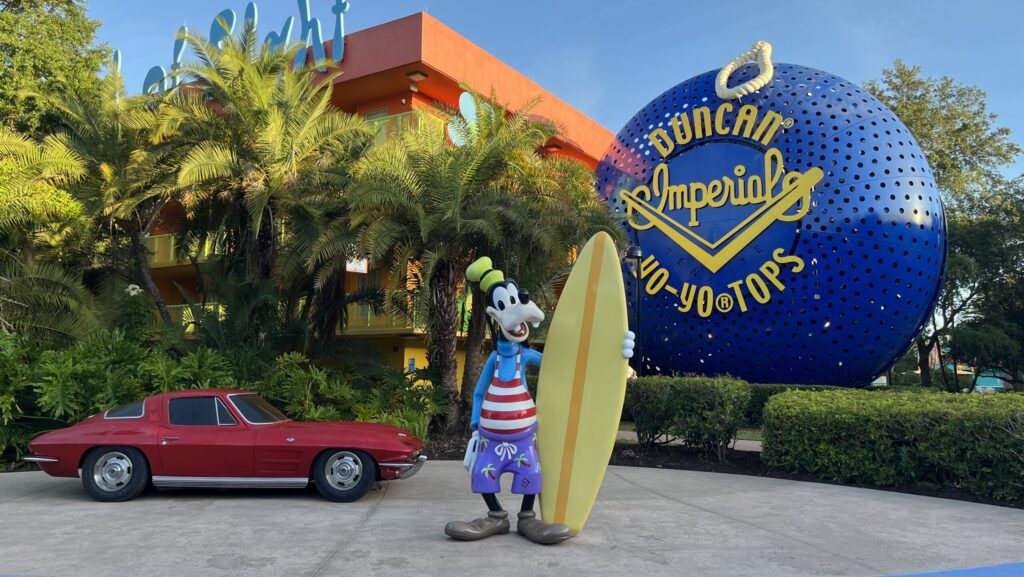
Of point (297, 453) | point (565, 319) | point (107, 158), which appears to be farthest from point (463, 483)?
point (107, 158)

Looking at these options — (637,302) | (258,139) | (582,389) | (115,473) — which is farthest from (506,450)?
(258,139)

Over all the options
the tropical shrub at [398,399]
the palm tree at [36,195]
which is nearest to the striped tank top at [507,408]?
the tropical shrub at [398,399]

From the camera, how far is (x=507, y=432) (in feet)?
16.6

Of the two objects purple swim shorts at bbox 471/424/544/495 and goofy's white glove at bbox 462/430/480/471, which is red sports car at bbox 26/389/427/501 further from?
purple swim shorts at bbox 471/424/544/495

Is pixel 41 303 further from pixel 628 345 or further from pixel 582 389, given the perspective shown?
pixel 628 345

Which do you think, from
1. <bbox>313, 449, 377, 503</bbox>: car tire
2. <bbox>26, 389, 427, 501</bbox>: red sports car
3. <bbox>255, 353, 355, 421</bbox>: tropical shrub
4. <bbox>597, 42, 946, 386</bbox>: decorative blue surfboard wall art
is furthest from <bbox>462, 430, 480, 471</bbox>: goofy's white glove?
<bbox>597, 42, 946, 386</bbox>: decorative blue surfboard wall art

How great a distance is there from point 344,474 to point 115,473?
2241 mm

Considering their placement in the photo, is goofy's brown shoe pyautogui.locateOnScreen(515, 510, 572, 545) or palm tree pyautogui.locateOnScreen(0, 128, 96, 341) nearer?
goofy's brown shoe pyautogui.locateOnScreen(515, 510, 572, 545)

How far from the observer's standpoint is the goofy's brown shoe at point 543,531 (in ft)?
16.0

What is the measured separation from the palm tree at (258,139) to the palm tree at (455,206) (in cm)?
149

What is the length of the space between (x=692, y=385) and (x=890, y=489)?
8.70ft

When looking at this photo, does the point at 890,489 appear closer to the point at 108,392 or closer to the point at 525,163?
the point at 525,163

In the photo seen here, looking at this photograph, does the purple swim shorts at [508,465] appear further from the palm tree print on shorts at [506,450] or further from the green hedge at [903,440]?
the green hedge at [903,440]

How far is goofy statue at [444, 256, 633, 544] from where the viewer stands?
506 centimetres
